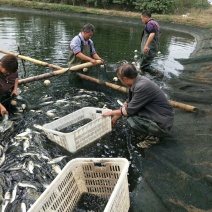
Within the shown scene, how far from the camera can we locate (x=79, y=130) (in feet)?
14.3

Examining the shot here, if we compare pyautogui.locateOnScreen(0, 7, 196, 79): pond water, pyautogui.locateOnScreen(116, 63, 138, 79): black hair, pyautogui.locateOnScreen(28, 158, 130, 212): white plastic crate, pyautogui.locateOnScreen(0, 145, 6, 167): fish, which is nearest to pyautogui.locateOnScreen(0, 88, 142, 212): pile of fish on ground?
pyautogui.locateOnScreen(0, 145, 6, 167): fish

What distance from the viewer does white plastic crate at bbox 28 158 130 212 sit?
2777 mm

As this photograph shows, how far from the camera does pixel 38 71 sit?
9.53m

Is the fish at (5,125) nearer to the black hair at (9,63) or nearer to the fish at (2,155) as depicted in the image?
the fish at (2,155)

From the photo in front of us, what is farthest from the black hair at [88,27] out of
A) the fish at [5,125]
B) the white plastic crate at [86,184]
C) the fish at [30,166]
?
the white plastic crate at [86,184]

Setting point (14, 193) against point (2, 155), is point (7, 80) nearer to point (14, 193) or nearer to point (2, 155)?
point (2, 155)

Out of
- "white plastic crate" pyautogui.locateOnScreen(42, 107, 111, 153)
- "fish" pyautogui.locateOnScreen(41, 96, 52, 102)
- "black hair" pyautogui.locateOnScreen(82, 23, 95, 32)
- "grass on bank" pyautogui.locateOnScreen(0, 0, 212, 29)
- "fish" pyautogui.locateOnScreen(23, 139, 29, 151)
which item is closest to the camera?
"white plastic crate" pyautogui.locateOnScreen(42, 107, 111, 153)

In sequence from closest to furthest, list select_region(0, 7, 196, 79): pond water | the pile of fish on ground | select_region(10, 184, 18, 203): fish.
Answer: select_region(10, 184, 18, 203): fish → the pile of fish on ground → select_region(0, 7, 196, 79): pond water

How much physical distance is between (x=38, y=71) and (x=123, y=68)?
6211mm

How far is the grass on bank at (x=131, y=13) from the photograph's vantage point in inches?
893

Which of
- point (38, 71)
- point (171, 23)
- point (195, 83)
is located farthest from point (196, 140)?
point (171, 23)

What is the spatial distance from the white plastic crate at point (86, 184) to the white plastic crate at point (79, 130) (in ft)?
3.38

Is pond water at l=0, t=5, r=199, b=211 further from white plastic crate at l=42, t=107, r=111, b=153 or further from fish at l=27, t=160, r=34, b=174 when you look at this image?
fish at l=27, t=160, r=34, b=174

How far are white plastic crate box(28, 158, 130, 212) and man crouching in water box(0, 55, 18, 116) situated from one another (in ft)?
9.49
